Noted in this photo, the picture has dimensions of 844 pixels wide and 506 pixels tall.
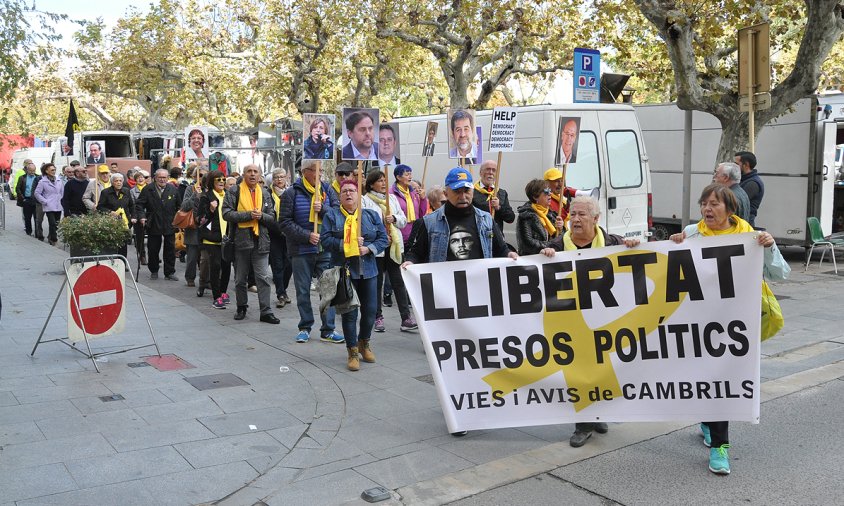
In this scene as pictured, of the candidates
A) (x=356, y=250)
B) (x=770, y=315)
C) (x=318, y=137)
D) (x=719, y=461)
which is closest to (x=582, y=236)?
(x=770, y=315)

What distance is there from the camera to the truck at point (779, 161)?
49.5 ft

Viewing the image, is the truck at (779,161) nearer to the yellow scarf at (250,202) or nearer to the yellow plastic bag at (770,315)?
the yellow scarf at (250,202)

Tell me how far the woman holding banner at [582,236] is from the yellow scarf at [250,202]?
5224 millimetres

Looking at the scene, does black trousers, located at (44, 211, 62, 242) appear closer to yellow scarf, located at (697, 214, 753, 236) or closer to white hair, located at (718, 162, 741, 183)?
white hair, located at (718, 162, 741, 183)

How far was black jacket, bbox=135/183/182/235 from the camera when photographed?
44.9ft

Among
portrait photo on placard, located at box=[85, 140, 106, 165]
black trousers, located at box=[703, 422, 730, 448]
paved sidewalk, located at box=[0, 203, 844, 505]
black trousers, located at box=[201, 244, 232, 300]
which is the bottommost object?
paved sidewalk, located at box=[0, 203, 844, 505]

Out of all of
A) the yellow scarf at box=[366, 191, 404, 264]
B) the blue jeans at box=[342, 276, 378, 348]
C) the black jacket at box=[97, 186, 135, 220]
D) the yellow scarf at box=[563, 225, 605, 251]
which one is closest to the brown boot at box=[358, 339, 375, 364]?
the blue jeans at box=[342, 276, 378, 348]

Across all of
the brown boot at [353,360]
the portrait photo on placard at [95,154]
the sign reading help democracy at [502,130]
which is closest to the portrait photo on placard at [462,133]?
the sign reading help democracy at [502,130]

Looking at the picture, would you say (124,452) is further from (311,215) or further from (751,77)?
(751,77)

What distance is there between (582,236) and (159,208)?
960 cm

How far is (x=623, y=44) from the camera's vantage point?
16250 mm

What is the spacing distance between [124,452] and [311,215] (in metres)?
4.07

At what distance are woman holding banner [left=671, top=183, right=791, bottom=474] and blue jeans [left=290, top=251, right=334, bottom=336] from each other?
14.9ft

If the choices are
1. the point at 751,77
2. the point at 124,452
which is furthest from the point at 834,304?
the point at 124,452
